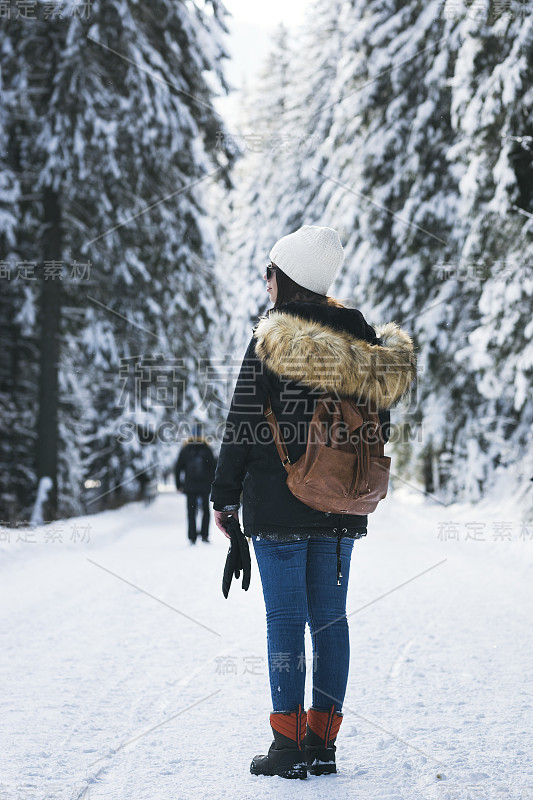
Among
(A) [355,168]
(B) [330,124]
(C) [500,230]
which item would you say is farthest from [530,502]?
(B) [330,124]

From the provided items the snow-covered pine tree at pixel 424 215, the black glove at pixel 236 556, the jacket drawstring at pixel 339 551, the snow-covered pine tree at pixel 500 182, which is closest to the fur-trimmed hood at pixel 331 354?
the jacket drawstring at pixel 339 551

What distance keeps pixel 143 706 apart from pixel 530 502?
9.50m

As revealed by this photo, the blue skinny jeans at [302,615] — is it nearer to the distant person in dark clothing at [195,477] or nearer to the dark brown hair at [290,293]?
the dark brown hair at [290,293]

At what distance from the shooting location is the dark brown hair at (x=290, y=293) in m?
3.64

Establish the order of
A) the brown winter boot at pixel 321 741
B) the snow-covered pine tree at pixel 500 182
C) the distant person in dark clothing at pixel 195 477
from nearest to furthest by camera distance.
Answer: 1. the brown winter boot at pixel 321 741
2. the snow-covered pine tree at pixel 500 182
3. the distant person in dark clothing at pixel 195 477

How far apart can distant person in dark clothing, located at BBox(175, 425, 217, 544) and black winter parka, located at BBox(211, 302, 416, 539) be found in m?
10.0

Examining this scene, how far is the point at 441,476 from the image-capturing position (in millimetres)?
23719

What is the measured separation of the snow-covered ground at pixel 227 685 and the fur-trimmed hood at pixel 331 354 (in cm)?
149

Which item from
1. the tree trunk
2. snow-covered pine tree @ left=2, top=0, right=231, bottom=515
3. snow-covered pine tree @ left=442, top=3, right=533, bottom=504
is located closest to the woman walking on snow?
snow-covered pine tree @ left=442, top=3, right=533, bottom=504

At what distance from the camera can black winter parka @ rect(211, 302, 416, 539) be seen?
340 centimetres

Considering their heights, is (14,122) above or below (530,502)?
above

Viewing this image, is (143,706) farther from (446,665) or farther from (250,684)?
(446,665)

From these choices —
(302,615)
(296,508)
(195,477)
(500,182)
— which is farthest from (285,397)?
(195,477)

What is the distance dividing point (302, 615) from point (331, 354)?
3.30 feet
